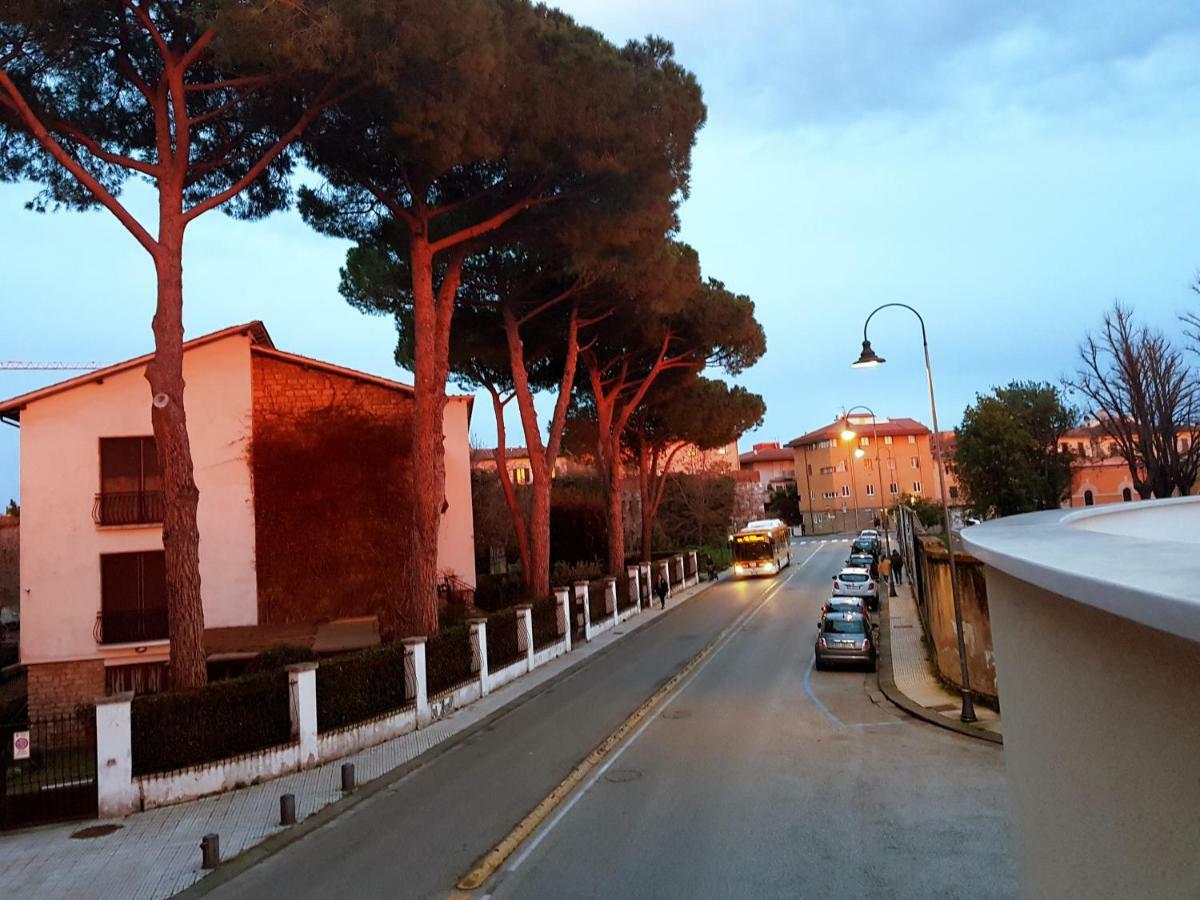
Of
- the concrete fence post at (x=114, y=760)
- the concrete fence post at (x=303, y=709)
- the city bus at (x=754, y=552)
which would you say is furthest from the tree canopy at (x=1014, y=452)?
the concrete fence post at (x=114, y=760)

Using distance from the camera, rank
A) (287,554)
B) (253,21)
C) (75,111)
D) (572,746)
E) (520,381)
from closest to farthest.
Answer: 1. (253,21)
2. (572,746)
3. (75,111)
4. (287,554)
5. (520,381)

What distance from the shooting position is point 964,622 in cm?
1525

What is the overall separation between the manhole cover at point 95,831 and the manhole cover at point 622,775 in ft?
21.2

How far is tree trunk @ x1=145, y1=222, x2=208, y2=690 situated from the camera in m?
13.1

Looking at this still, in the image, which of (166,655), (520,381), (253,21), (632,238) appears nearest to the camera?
(253,21)

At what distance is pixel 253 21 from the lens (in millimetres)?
12367

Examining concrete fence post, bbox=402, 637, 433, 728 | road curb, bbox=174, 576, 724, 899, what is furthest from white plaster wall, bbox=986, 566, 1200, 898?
concrete fence post, bbox=402, 637, 433, 728

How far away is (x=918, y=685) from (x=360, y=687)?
1142 centimetres

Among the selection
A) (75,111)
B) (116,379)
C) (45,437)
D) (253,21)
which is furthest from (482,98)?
(45,437)

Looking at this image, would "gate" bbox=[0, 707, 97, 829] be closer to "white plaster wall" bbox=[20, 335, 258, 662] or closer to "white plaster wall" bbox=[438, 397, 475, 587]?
"white plaster wall" bbox=[20, 335, 258, 662]

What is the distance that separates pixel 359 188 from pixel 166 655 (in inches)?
529

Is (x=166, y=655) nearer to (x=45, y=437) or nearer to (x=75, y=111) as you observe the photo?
(x=45, y=437)

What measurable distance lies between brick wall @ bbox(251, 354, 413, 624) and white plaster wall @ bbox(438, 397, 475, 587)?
1.84m

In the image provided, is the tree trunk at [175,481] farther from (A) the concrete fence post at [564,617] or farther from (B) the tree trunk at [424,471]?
(A) the concrete fence post at [564,617]
